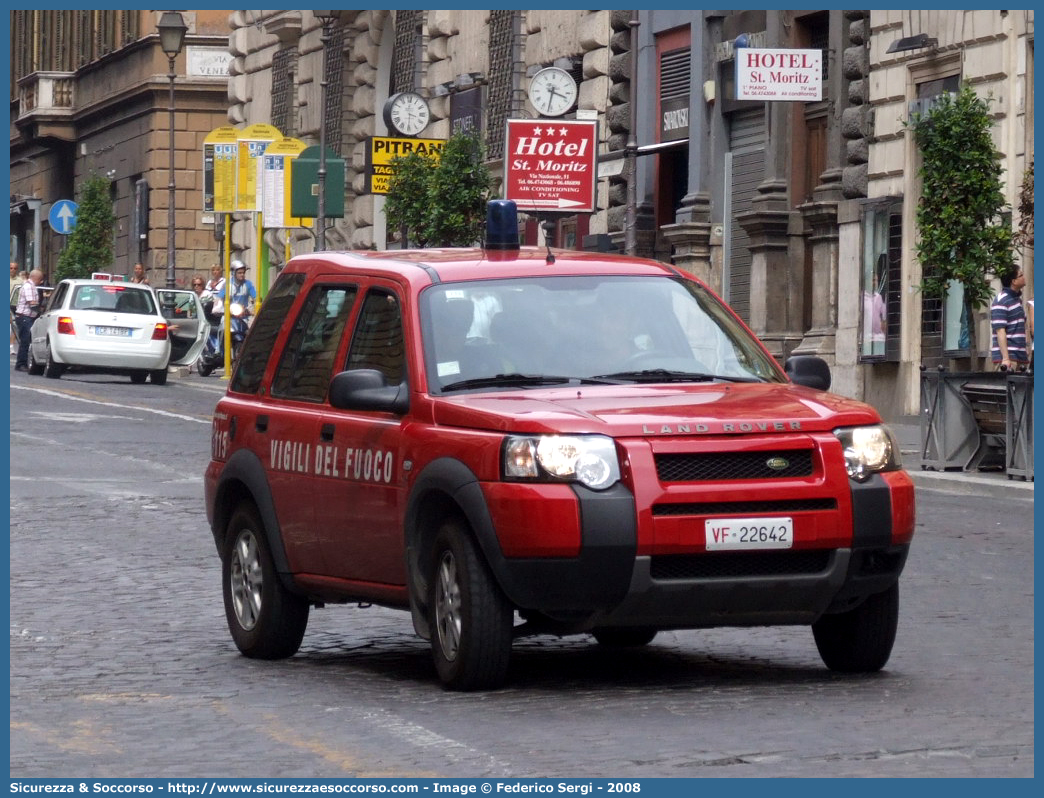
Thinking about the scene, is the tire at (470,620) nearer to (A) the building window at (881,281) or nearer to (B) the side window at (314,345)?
(B) the side window at (314,345)

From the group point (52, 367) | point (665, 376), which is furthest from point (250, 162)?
point (665, 376)

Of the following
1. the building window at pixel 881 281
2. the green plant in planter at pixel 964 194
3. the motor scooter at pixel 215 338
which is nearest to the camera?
the green plant in planter at pixel 964 194

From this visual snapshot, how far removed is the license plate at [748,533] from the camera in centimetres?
857

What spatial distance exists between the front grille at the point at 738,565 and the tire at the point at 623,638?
1652mm

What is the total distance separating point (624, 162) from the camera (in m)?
36.1

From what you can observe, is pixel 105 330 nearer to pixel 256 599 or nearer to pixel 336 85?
pixel 336 85

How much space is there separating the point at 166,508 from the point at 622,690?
8962 mm

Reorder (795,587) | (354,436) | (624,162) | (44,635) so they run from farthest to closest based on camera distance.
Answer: (624,162), (44,635), (354,436), (795,587)

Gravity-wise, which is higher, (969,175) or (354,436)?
(969,175)

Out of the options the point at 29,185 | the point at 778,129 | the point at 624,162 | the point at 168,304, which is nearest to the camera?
the point at 778,129

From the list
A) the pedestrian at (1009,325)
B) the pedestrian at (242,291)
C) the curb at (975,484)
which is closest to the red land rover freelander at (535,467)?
the curb at (975,484)

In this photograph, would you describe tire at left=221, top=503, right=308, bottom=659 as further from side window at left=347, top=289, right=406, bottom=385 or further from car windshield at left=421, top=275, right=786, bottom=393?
car windshield at left=421, top=275, right=786, bottom=393

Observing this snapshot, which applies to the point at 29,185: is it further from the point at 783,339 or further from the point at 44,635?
the point at 44,635
